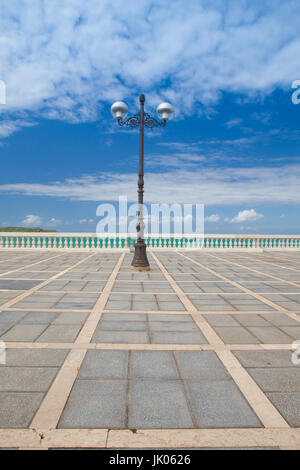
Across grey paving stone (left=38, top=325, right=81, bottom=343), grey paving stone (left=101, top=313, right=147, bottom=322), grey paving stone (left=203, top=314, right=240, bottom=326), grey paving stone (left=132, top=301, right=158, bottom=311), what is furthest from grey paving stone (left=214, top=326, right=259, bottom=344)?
grey paving stone (left=38, top=325, right=81, bottom=343)

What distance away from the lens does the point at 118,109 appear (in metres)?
8.77

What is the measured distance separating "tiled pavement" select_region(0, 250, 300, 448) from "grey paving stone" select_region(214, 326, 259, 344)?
15 mm

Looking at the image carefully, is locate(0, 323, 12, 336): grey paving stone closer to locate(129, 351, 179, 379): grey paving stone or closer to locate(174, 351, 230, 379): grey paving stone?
locate(129, 351, 179, 379): grey paving stone

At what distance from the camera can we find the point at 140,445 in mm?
1802

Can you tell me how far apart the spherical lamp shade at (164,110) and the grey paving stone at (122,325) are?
6910 millimetres

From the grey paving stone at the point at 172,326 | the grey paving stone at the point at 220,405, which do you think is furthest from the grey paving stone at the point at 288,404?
the grey paving stone at the point at 172,326

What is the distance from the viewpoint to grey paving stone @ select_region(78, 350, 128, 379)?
2660 millimetres

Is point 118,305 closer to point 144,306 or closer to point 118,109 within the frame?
point 144,306

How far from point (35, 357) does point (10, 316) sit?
64.1 inches

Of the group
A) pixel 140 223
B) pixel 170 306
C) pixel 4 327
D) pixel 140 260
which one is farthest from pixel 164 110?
pixel 4 327

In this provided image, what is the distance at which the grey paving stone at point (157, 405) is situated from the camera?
6.57 ft

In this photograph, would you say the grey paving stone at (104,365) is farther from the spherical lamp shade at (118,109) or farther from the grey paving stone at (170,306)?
the spherical lamp shade at (118,109)

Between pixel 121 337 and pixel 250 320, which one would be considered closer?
pixel 121 337
